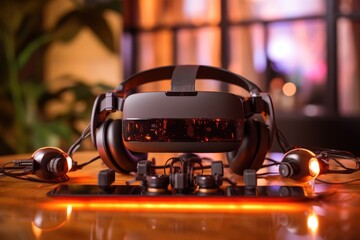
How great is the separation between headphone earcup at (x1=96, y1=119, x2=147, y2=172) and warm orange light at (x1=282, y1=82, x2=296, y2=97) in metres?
2.43

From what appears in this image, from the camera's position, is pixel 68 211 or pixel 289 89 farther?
pixel 289 89

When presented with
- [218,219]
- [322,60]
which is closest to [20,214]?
[218,219]

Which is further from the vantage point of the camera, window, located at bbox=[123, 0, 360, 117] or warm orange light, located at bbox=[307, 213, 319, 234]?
window, located at bbox=[123, 0, 360, 117]

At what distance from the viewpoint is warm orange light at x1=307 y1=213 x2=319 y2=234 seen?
1.35 ft

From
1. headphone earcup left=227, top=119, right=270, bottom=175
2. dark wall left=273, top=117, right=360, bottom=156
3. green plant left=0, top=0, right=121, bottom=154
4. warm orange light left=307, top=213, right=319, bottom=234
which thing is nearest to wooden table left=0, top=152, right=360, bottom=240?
warm orange light left=307, top=213, right=319, bottom=234

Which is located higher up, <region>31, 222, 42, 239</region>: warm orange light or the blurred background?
the blurred background

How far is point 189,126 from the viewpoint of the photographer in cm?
66

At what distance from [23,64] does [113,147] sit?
233cm

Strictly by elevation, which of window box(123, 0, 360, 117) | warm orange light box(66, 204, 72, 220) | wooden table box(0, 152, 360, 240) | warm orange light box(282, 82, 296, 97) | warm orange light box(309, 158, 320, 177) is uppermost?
window box(123, 0, 360, 117)

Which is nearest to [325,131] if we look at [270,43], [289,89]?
[289,89]

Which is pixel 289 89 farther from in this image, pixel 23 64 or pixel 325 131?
pixel 23 64

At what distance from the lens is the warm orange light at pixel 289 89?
3.06 meters

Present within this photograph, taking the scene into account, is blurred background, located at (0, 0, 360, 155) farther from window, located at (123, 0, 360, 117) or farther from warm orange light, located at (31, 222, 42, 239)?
warm orange light, located at (31, 222, 42, 239)

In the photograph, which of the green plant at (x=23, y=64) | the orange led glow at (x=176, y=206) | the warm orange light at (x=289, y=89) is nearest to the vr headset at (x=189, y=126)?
the orange led glow at (x=176, y=206)
